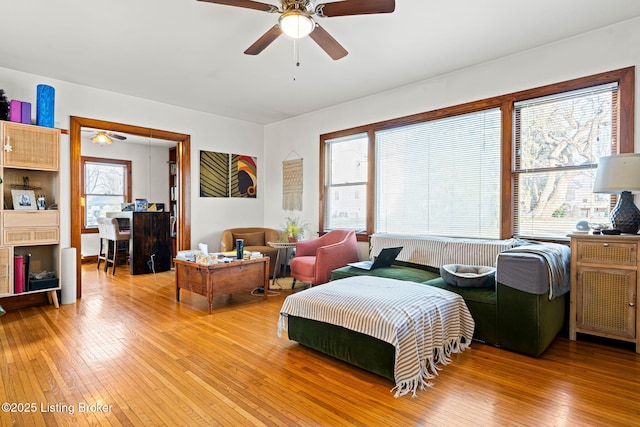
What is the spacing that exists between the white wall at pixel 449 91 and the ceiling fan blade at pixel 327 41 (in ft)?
5.78

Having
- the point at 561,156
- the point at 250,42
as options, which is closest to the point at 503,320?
the point at 561,156

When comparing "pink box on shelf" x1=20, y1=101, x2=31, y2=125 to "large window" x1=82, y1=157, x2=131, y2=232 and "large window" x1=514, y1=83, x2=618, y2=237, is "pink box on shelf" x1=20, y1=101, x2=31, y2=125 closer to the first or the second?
"large window" x1=82, y1=157, x2=131, y2=232

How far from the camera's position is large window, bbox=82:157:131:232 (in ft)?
23.2

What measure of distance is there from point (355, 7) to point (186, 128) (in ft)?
12.9

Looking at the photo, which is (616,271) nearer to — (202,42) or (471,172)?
(471,172)

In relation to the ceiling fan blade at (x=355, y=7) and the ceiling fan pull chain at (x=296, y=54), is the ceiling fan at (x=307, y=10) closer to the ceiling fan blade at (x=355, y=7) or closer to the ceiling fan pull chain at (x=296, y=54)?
the ceiling fan blade at (x=355, y=7)

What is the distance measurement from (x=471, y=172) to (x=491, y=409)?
2667 mm

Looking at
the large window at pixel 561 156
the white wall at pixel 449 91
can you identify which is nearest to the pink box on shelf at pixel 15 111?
the white wall at pixel 449 91

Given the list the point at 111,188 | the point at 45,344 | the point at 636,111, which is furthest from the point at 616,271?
the point at 111,188

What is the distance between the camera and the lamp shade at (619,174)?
251 centimetres

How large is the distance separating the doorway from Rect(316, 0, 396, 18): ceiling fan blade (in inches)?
142

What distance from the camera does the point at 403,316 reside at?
2174 millimetres

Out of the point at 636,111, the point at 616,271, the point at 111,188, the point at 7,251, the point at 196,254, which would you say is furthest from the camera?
the point at 111,188

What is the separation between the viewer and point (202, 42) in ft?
10.6
